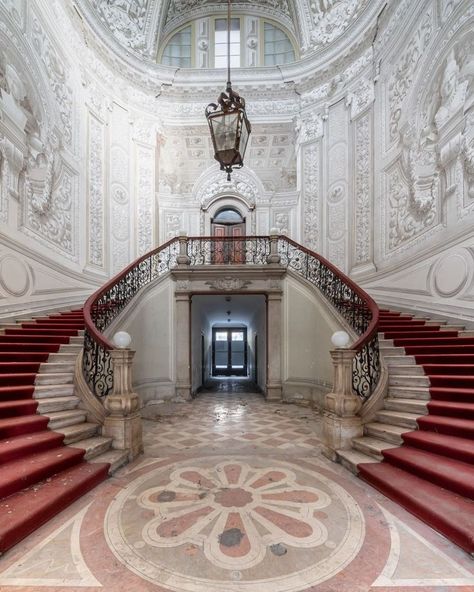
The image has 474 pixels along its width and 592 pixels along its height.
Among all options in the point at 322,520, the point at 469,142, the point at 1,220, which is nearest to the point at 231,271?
the point at 1,220

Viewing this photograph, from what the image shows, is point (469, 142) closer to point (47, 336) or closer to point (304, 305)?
point (304, 305)

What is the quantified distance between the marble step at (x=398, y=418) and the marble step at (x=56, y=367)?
413cm

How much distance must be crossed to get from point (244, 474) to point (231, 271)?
4.87 meters

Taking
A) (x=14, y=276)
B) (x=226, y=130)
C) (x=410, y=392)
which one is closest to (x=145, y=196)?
(x=14, y=276)

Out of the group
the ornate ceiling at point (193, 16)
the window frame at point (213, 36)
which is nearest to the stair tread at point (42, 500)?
the ornate ceiling at point (193, 16)

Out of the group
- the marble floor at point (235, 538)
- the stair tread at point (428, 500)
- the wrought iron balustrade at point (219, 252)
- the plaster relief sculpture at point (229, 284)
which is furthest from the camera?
the wrought iron balustrade at point (219, 252)

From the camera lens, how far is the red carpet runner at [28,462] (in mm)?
2463

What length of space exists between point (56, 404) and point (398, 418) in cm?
408

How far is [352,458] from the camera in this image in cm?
359

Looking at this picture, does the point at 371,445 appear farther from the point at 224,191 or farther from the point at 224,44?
the point at 224,44

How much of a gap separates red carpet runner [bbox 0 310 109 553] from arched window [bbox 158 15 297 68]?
11.3 m

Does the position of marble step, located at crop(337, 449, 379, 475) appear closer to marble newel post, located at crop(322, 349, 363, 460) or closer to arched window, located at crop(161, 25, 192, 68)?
marble newel post, located at crop(322, 349, 363, 460)

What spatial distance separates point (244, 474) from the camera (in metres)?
3.48

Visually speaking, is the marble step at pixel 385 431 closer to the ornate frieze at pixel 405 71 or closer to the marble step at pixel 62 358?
the marble step at pixel 62 358
